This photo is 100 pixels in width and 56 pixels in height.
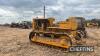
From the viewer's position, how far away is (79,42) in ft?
46.2

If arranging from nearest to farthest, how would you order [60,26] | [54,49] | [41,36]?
[54,49], [60,26], [41,36]

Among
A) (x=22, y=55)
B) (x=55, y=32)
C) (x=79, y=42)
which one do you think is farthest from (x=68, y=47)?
(x=22, y=55)

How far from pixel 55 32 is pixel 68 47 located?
1980 mm

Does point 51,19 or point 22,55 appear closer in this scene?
point 22,55

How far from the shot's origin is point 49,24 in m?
16.3

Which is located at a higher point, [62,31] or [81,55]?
[62,31]

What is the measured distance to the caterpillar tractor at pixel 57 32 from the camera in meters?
13.8

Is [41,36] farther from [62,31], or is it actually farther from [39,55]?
[39,55]

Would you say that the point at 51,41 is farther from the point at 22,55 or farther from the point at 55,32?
the point at 22,55

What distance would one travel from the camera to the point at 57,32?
14898 mm

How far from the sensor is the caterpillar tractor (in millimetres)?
13828

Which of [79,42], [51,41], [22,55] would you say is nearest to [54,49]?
[51,41]

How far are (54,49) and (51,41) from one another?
77 centimetres

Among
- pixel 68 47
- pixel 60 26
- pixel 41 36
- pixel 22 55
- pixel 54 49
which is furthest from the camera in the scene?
pixel 41 36
